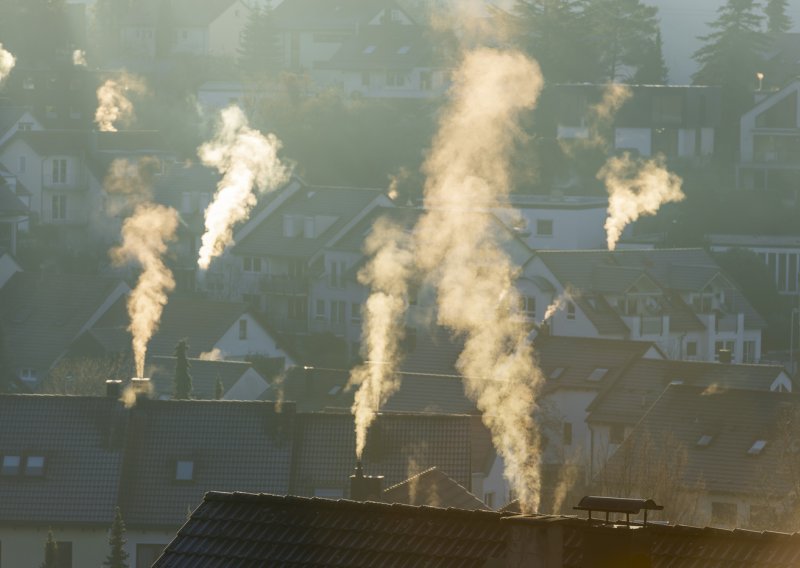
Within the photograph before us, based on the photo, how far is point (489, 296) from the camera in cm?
7794

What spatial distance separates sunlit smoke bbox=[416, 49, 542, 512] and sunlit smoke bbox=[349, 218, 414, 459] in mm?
1357

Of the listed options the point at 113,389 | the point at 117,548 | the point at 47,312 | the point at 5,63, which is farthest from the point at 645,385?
the point at 5,63

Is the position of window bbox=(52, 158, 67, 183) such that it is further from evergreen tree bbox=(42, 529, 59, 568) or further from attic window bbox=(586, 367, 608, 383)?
evergreen tree bbox=(42, 529, 59, 568)

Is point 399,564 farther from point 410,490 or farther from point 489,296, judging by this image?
point 489,296

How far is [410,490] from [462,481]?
6702 mm

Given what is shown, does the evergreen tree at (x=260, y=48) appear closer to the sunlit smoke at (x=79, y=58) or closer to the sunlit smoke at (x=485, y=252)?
the sunlit smoke at (x=79, y=58)

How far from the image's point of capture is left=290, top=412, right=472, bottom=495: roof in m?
45.4

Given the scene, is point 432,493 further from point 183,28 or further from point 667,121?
point 183,28

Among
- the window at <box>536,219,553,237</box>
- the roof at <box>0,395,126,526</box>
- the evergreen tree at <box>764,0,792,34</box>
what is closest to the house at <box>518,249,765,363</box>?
the window at <box>536,219,553,237</box>

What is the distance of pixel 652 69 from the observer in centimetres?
10675

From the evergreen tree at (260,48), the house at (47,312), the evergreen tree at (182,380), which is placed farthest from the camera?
the evergreen tree at (260,48)

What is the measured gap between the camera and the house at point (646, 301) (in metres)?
76.9

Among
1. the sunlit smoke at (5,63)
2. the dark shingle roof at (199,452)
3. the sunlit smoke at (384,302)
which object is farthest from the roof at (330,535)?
the sunlit smoke at (5,63)

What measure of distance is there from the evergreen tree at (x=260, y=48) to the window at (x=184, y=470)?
61.5 metres
